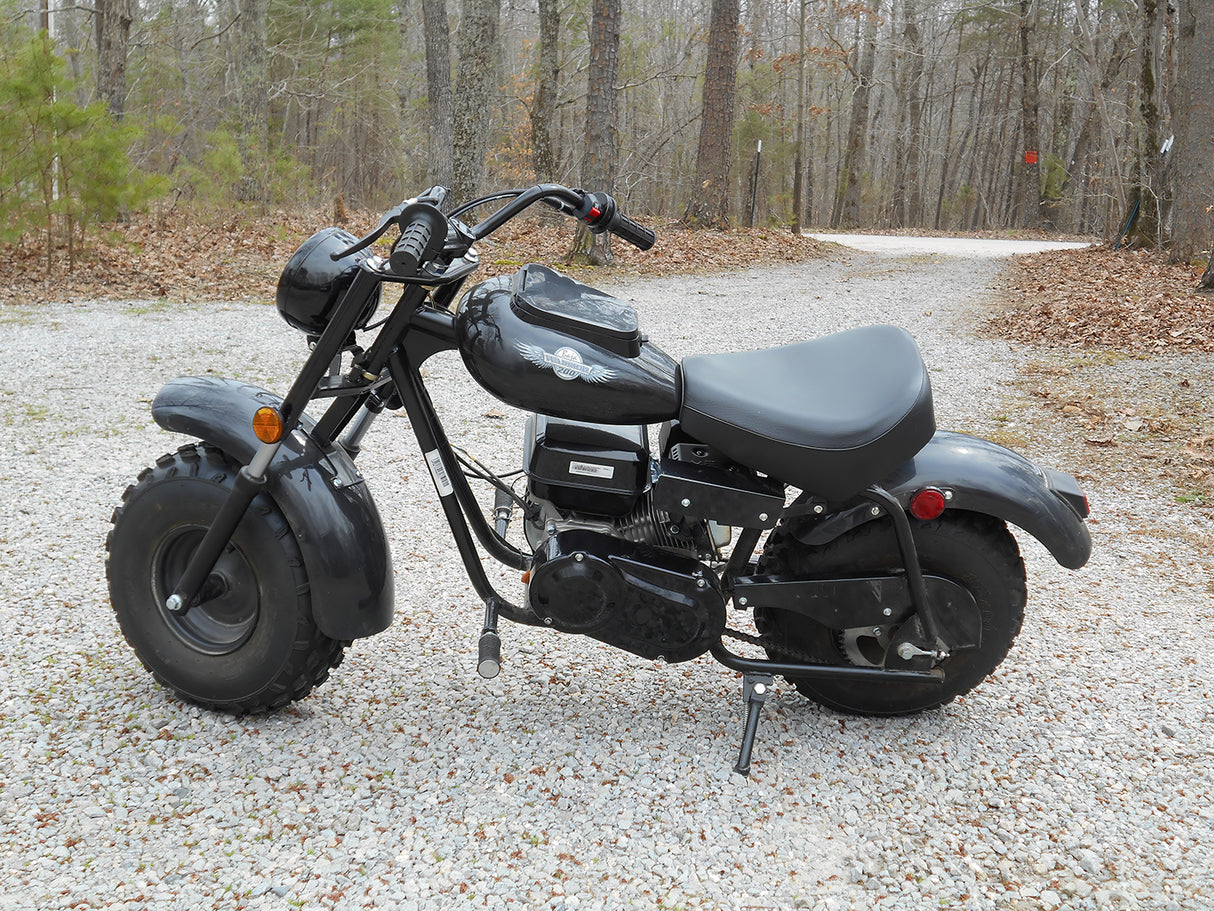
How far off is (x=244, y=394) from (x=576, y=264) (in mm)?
10469

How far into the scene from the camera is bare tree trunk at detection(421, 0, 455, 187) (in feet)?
45.9

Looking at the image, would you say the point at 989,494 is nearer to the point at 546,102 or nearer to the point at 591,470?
the point at 591,470

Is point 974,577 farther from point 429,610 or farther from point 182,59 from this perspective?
point 182,59

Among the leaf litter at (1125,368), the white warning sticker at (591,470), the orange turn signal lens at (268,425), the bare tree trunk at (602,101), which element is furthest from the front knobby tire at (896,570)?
the bare tree trunk at (602,101)

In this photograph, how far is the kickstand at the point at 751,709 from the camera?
2.74 metres

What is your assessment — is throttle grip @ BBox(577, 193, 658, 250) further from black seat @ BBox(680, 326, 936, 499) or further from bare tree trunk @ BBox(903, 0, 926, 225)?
bare tree trunk @ BBox(903, 0, 926, 225)

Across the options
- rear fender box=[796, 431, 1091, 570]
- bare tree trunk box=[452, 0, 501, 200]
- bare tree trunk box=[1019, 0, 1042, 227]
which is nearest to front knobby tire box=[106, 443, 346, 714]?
rear fender box=[796, 431, 1091, 570]

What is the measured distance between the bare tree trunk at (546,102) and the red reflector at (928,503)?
1585cm

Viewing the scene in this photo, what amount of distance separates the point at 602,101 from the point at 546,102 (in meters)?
6.02

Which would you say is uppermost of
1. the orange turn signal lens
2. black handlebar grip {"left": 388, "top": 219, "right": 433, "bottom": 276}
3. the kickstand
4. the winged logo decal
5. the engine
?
black handlebar grip {"left": 388, "top": 219, "right": 433, "bottom": 276}

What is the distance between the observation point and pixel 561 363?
2.45m

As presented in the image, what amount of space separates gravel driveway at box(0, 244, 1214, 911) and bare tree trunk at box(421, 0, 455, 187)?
34.9ft

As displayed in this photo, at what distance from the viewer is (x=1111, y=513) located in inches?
197

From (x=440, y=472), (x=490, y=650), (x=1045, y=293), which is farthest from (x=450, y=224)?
(x=1045, y=293)
